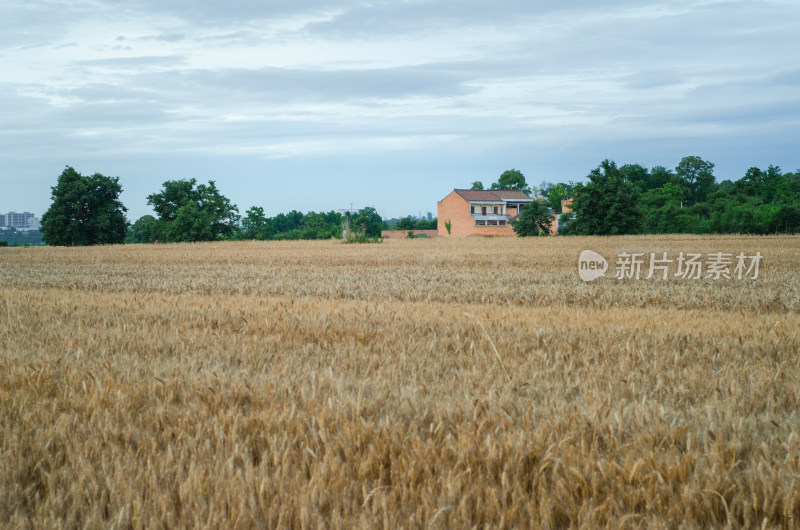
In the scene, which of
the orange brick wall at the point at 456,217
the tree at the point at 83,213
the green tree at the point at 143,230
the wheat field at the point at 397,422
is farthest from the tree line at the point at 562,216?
the wheat field at the point at 397,422

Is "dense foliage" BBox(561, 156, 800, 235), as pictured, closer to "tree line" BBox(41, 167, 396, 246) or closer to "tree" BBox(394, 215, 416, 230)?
"tree line" BBox(41, 167, 396, 246)

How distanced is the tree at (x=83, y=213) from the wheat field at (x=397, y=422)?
53.4m

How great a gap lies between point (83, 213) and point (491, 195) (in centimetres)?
6305

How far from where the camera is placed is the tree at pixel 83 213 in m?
51.8

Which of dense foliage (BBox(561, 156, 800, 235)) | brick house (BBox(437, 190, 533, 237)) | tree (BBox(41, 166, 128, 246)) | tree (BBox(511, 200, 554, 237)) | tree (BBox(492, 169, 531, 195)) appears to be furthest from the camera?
tree (BBox(492, 169, 531, 195))

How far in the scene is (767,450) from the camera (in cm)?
233

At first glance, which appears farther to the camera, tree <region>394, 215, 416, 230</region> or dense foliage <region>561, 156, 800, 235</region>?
tree <region>394, 215, 416, 230</region>

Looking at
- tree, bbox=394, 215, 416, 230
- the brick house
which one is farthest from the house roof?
tree, bbox=394, 215, 416, 230

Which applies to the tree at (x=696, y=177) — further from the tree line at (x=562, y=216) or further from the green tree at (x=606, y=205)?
the green tree at (x=606, y=205)

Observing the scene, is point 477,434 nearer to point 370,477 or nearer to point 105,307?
point 370,477

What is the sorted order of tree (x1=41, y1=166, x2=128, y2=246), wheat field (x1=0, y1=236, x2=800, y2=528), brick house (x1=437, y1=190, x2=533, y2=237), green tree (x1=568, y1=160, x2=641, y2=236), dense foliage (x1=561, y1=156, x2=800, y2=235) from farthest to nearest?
brick house (x1=437, y1=190, x2=533, y2=237) < tree (x1=41, y1=166, x2=128, y2=246) < green tree (x1=568, y1=160, x2=641, y2=236) < dense foliage (x1=561, y1=156, x2=800, y2=235) < wheat field (x1=0, y1=236, x2=800, y2=528)

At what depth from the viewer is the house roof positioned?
94.3 meters

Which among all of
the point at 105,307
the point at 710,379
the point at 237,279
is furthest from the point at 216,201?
the point at 710,379

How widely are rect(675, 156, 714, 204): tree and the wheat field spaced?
10095 cm
